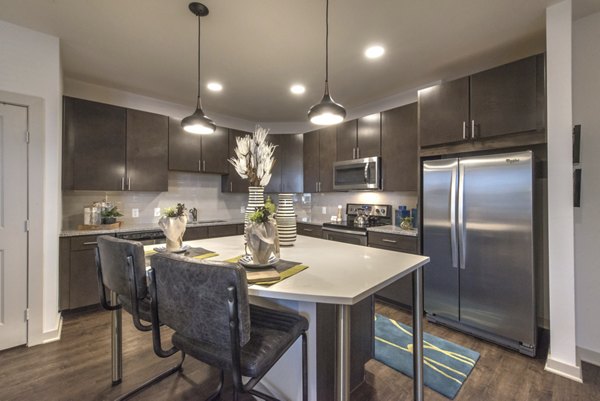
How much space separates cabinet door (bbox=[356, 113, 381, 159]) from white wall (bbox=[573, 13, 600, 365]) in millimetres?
1823

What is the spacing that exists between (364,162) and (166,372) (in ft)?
10.0

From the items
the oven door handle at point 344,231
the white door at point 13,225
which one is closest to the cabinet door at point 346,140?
the oven door handle at point 344,231

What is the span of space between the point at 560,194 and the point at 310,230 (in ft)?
9.33

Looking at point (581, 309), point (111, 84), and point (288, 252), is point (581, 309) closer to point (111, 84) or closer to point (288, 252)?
point (288, 252)

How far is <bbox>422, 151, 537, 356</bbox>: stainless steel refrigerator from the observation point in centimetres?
213

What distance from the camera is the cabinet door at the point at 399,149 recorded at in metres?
3.15

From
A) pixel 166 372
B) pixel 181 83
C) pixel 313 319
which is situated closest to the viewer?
pixel 313 319

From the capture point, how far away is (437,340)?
2.36 metres

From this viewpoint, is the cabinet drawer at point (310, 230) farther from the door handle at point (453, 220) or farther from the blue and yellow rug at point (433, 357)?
the door handle at point (453, 220)

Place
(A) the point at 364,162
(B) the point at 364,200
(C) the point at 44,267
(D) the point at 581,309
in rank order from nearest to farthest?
1. (D) the point at 581,309
2. (C) the point at 44,267
3. (A) the point at 364,162
4. (B) the point at 364,200

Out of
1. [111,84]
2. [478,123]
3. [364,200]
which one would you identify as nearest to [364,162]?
[364,200]

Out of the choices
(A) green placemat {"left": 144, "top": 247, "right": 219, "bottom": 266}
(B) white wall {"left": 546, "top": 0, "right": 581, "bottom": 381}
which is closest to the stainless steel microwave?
(B) white wall {"left": 546, "top": 0, "right": 581, "bottom": 381}

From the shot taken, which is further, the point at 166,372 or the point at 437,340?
the point at 437,340

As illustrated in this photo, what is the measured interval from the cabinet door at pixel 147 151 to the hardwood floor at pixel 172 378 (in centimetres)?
186
